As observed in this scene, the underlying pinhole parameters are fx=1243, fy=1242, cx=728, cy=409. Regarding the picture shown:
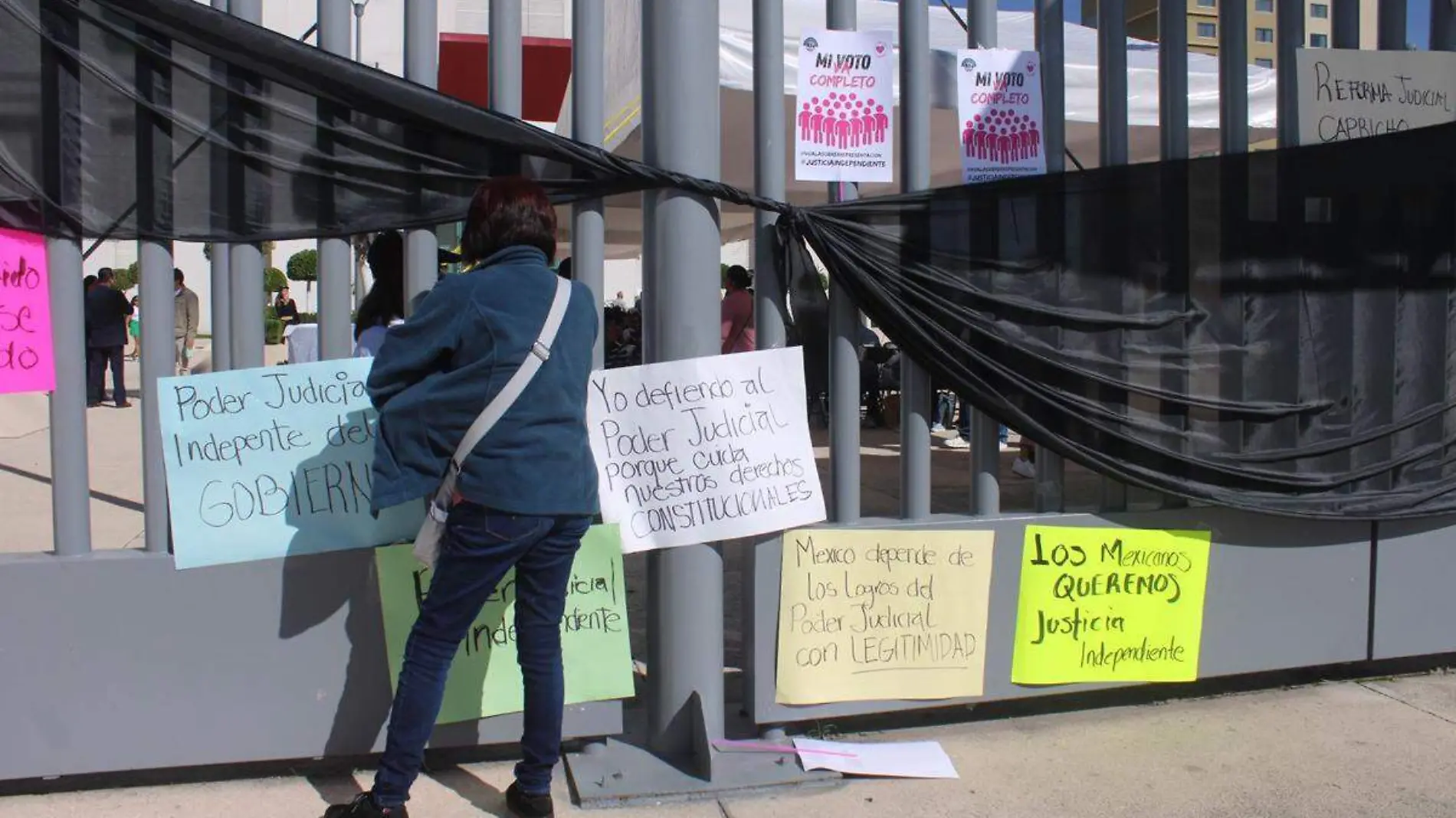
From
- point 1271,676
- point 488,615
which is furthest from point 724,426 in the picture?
point 1271,676

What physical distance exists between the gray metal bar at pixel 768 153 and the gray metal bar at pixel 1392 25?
94.8 inches

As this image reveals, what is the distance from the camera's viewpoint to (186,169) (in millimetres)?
3541

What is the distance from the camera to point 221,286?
3.67 metres

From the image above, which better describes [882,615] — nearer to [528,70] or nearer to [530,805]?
[530,805]

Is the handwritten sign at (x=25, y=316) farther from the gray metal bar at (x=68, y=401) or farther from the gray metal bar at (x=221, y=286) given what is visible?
the gray metal bar at (x=221, y=286)

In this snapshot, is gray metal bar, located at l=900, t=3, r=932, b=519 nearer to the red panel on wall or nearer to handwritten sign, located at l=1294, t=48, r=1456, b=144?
handwritten sign, located at l=1294, t=48, r=1456, b=144

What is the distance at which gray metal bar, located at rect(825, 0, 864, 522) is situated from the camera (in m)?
4.04

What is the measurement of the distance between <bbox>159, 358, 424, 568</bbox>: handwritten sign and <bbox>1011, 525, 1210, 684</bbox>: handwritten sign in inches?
82.8

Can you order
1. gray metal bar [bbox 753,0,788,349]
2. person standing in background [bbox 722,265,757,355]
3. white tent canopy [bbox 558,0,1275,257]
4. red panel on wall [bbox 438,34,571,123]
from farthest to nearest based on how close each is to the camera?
red panel on wall [bbox 438,34,571,123]
person standing in background [bbox 722,265,757,355]
white tent canopy [bbox 558,0,1275,257]
gray metal bar [bbox 753,0,788,349]

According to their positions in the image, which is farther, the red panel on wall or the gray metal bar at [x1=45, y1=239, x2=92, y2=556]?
the red panel on wall

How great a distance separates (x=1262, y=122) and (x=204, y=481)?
572cm

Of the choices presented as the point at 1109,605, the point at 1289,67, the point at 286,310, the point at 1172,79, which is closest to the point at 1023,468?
the point at 1109,605

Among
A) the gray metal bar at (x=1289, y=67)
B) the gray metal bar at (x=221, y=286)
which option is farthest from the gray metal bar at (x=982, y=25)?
the gray metal bar at (x=221, y=286)

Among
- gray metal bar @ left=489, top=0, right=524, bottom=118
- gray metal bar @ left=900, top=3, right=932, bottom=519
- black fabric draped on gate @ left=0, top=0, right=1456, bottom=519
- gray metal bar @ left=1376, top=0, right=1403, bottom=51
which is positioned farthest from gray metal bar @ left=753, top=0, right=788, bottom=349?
gray metal bar @ left=1376, top=0, right=1403, bottom=51
